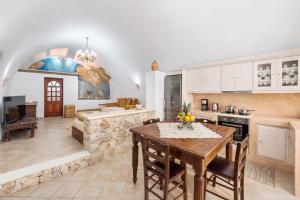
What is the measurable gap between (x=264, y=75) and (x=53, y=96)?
8.66m

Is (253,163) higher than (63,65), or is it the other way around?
(63,65)

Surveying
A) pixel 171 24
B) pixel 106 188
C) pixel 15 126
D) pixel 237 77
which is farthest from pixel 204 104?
pixel 15 126

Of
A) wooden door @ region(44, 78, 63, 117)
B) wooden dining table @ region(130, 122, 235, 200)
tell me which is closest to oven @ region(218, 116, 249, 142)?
wooden dining table @ region(130, 122, 235, 200)

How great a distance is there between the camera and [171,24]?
10.3 ft

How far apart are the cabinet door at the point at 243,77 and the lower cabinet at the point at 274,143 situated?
82 centimetres

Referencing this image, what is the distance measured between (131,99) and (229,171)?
5.57 m

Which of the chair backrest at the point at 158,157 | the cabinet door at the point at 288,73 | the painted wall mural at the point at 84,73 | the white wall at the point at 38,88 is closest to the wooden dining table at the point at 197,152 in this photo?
the chair backrest at the point at 158,157

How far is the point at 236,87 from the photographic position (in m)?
3.09

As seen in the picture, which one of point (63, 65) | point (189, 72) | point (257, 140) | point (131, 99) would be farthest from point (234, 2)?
point (63, 65)

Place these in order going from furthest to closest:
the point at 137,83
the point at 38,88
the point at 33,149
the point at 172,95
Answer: the point at 38,88 → the point at 137,83 → the point at 172,95 → the point at 33,149

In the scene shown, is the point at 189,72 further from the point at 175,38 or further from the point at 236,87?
the point at 236,87

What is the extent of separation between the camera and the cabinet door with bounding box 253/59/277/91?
2.65 meters

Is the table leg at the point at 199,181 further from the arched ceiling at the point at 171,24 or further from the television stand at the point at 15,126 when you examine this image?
the television stand at the point at 15,126

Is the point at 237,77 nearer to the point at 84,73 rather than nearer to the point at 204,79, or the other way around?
the point at 204,79
